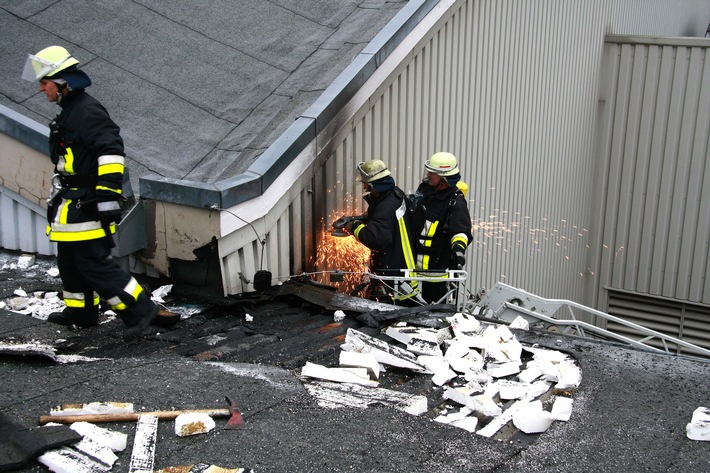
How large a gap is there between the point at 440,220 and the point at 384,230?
63 centimetres

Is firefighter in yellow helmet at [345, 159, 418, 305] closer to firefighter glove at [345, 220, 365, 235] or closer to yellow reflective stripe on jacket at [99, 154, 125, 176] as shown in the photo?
firefighter glove at [345, 220, 365, 235]

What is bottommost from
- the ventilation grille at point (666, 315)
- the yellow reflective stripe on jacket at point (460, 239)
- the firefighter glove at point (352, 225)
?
the ventilation grille at point (666, 315)

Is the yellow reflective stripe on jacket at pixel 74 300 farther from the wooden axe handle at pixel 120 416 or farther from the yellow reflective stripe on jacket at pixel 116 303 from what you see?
the wooden axe handle at pixel 120 416

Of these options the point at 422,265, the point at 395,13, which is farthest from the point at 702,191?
the point at 422,265

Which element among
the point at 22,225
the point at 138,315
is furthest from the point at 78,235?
the point at 22,225

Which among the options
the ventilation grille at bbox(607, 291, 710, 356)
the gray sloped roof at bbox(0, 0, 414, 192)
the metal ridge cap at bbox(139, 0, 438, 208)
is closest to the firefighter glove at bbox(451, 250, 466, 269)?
the metal ridge cap at bbox(139, 0, 438, 208)

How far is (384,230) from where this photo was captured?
271 inches

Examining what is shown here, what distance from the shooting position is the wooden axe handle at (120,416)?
Answer: 3945 millimetres

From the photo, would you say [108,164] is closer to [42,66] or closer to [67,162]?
[67,162]

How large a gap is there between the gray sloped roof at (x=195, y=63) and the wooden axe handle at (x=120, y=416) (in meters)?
3.32

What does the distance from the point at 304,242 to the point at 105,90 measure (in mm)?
2857

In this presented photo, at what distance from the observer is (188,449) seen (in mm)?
3795

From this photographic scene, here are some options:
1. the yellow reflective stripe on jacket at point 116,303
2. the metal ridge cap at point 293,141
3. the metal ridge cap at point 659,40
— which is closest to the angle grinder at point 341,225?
the metal ridge cap at point 293,141

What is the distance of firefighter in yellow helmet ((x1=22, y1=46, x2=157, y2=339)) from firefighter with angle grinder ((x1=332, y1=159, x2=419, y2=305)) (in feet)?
6.85
